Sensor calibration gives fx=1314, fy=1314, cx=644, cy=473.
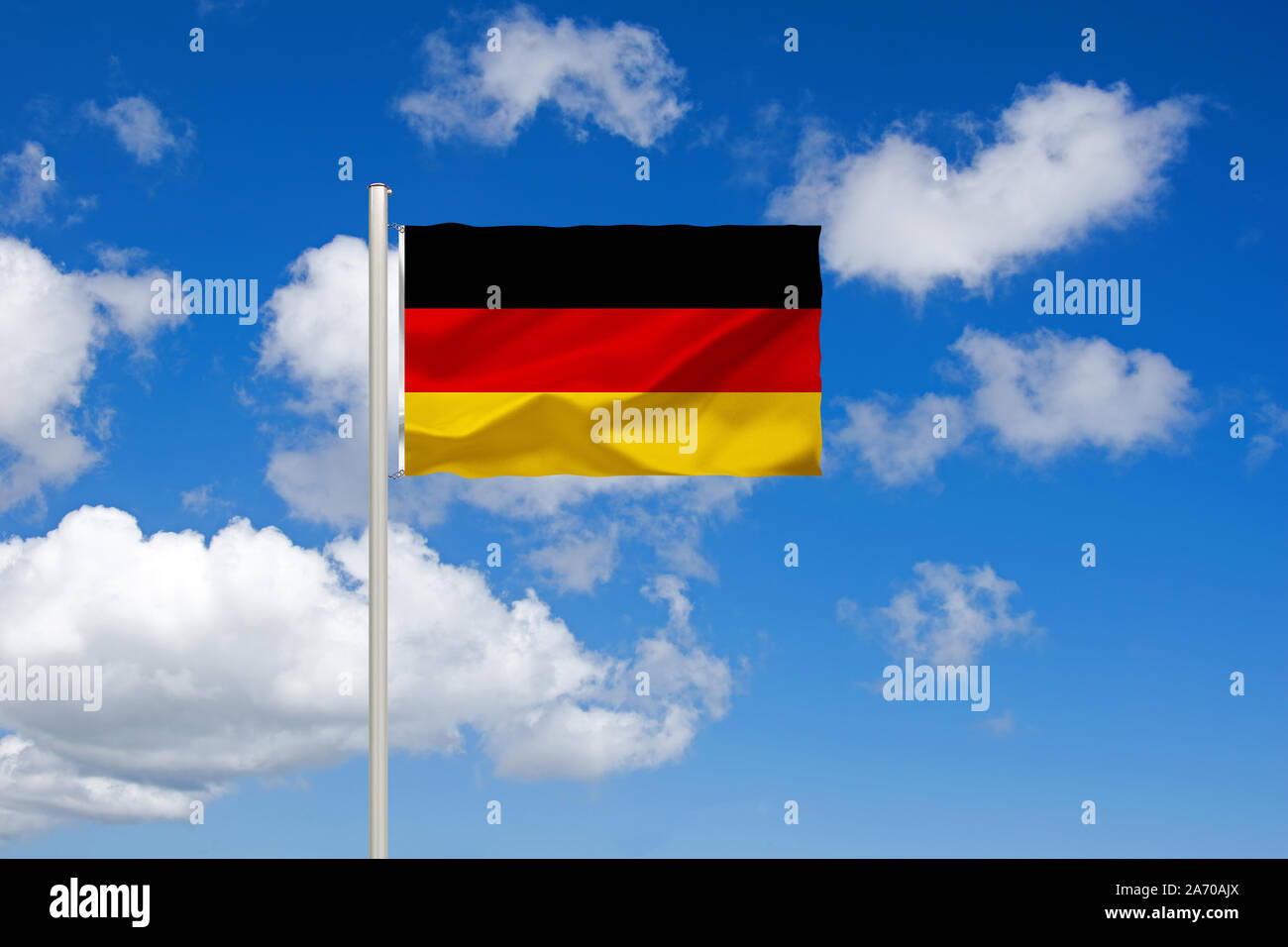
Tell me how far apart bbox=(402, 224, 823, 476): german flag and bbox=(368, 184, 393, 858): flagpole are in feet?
4.39

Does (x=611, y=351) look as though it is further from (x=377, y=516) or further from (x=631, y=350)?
(x=377, y=516)

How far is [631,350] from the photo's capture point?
16344 millimetres

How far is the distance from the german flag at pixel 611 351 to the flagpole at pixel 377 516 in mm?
1338

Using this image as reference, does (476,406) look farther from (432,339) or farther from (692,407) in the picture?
(692,407)

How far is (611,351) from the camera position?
1633 centimetres

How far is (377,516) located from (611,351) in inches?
157

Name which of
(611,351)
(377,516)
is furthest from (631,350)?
(377,516)

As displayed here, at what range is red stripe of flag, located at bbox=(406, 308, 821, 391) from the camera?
53.0ft

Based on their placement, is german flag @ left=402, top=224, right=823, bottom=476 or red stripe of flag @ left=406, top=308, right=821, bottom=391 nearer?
german flag @ left=402, top=224, right=823, bottom=476

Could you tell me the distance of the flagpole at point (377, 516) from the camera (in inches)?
517

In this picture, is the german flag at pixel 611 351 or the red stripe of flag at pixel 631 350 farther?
the red stripe of flag at pixel 631 350

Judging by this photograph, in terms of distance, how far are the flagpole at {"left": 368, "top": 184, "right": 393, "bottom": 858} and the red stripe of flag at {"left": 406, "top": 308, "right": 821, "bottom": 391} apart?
171 centimetres
